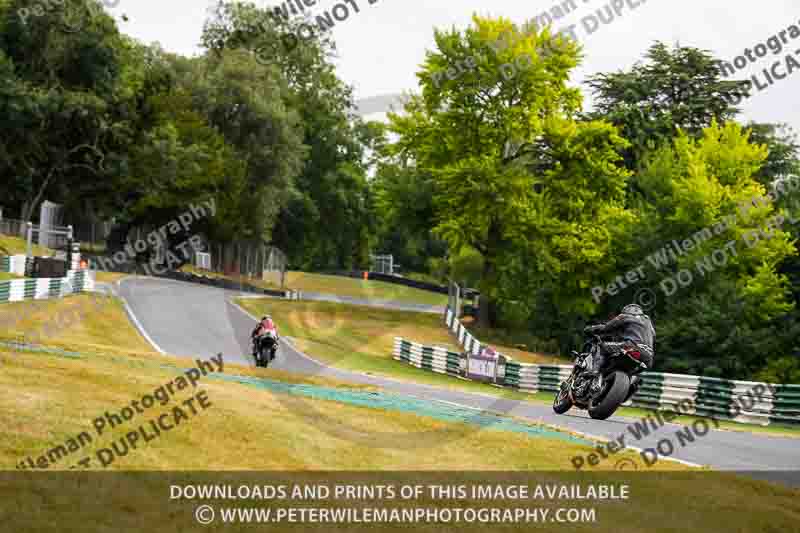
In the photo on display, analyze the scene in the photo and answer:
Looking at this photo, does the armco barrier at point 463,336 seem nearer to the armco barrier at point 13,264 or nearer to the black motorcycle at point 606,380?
the armco barrier at point 13,264


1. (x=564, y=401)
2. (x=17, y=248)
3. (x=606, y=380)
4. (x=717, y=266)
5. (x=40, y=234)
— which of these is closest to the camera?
(x=606, y=380)

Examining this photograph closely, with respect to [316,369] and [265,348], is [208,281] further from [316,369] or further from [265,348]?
[265,348]

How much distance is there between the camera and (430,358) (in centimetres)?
4069

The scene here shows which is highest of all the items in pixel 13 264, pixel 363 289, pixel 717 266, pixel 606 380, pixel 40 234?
pixel 40 234

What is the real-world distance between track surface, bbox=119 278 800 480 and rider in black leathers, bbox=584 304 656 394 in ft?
9.11

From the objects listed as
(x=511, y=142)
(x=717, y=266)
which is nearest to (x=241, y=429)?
(x=717, y=266)

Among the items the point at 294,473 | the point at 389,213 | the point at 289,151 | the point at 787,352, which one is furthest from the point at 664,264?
the point at 294,473

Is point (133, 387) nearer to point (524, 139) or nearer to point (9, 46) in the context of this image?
point (524, 139)

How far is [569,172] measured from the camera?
51938 mm

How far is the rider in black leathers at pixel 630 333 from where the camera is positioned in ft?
44.8

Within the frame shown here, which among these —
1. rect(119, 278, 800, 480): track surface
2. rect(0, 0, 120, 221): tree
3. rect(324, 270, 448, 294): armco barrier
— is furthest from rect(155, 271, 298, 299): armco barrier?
rect(324, 270, 448, 294): armco barrier

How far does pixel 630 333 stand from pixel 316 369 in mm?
20768

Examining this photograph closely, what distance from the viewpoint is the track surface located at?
1953 cm

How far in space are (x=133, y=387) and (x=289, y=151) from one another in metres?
58.2
